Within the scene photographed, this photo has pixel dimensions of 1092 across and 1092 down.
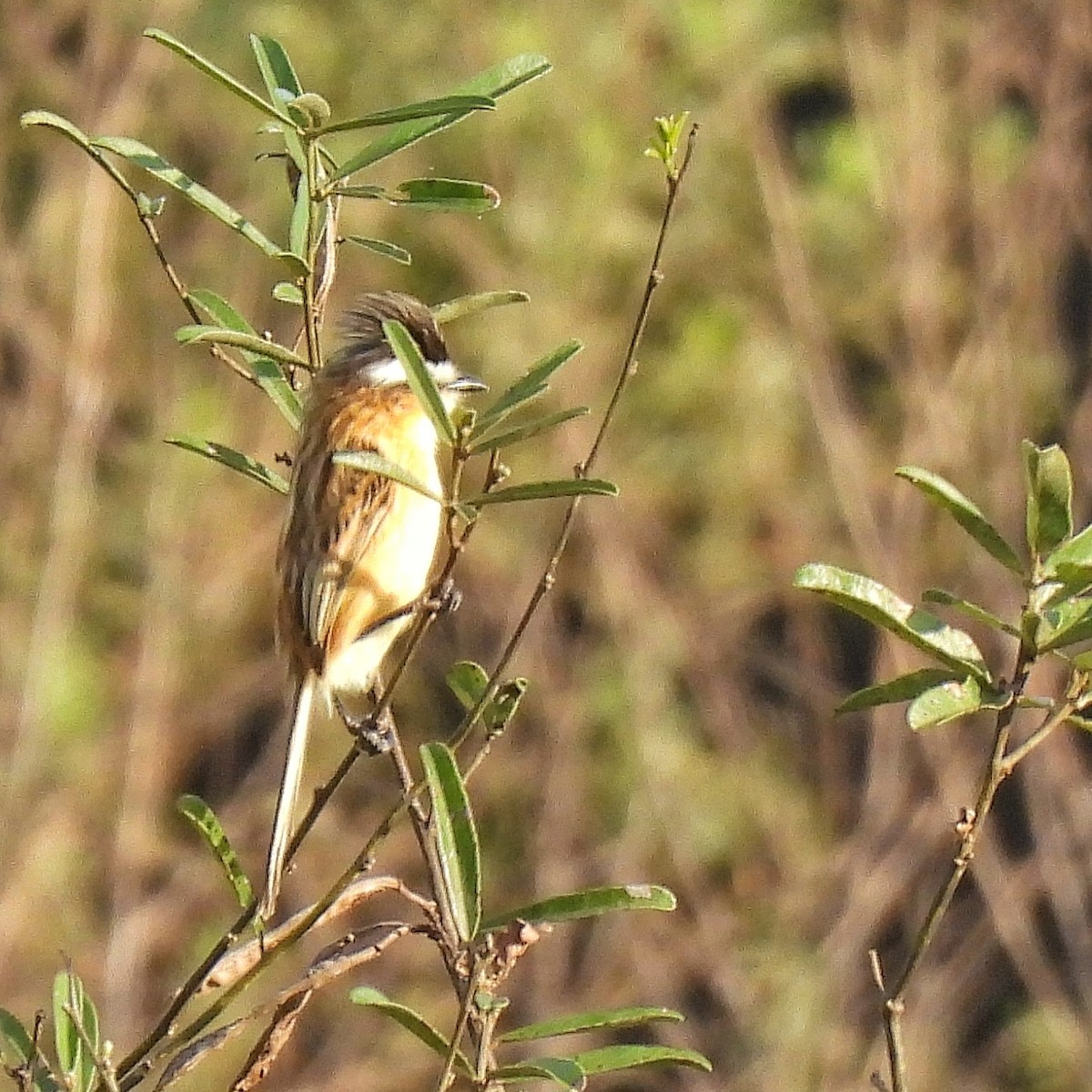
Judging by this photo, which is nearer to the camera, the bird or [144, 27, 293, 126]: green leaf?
[144, 27, 293, 126]: green leaf

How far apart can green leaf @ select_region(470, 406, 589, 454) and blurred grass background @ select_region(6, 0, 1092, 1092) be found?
4.98 m

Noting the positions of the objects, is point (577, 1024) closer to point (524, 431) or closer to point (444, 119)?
point (524, 431)

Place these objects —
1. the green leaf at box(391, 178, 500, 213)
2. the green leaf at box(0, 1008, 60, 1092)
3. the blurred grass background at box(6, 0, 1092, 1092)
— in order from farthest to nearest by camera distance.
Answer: the blurred grass background at box(6, 0, 1092, 1092) < the green leaf at box(391, 178, 500, 213) < the green leaf at box(0, 1008, 60, 1092)

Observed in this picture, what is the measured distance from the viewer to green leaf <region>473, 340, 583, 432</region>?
1943 mm

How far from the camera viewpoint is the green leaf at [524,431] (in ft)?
5.93

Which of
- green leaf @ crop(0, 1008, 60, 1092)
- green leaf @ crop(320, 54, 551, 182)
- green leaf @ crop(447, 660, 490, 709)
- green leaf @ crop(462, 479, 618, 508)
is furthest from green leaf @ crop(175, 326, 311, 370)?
green leaf @ crop(0, 1008, 60, 1092)

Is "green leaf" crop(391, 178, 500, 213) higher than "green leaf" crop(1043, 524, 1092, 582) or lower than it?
higher

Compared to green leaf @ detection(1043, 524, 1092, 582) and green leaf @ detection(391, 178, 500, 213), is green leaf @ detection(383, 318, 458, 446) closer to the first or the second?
green leaf @ detection(391, 178, 500, 213)

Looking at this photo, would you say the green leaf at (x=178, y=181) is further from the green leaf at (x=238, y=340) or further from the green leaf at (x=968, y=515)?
the green leaf at (x=968, y=515)

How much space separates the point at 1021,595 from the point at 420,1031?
5.19m

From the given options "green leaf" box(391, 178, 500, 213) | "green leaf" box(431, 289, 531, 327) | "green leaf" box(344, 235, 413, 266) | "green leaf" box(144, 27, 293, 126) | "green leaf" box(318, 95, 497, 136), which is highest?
"green leaf" box(144, 27, 293, 126)

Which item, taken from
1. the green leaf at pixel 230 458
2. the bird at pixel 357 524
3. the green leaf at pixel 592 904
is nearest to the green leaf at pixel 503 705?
the green leaf at pixel 592 904

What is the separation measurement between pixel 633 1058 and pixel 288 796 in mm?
904

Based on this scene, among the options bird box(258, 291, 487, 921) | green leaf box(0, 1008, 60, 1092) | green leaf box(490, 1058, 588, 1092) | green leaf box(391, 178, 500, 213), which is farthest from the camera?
bird box(258, 291, 487, 921)
